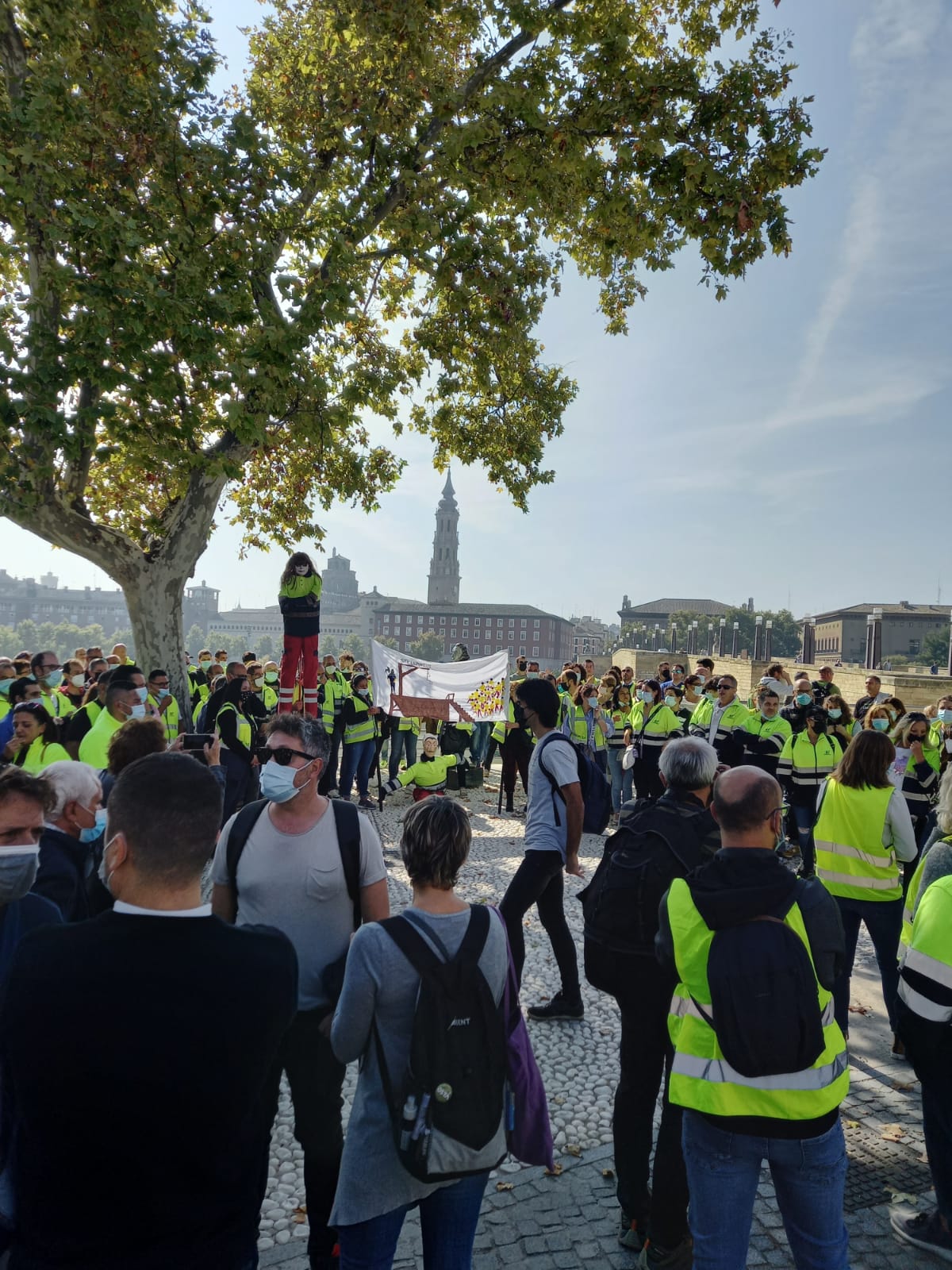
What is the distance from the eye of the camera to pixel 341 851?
2.99 m

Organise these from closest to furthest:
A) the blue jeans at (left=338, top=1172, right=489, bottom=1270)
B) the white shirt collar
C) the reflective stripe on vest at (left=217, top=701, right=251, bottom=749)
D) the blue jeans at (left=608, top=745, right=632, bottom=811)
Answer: the white shirt collar
the blue jeans at (left=338, top=1172, right=489, bottom=1270)
the reflective stripe on vest at (left=217, top=701, right=251, bottom=749)
the blue jeans at (left=608, top=745, right=632, bottom=811)

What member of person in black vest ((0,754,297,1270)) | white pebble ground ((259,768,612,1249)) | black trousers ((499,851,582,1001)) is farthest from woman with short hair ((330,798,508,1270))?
black trousers ((499,851,582,1001))

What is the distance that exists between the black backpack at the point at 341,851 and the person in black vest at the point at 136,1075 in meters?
1.24

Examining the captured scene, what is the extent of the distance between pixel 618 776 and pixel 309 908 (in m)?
9.53

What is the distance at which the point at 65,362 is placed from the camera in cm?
805

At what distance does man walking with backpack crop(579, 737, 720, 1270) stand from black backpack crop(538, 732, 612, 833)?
1.48 m

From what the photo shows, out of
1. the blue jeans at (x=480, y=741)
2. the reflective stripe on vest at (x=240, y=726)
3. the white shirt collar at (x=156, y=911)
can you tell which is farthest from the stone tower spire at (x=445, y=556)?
the white shirt collar at (x=156, y=911)

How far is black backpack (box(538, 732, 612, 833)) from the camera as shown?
484cm

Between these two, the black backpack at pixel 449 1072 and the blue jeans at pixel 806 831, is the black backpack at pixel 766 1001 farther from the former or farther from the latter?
the blue jeans at pixel 806 831

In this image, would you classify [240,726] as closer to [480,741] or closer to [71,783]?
[71,783]

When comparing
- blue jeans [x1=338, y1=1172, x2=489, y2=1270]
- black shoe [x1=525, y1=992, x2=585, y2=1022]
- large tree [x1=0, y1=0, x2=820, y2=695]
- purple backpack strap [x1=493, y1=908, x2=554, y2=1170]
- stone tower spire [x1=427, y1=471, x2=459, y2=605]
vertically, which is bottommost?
black shoe [x1=525, y1=992, x2=585, y2=1022]

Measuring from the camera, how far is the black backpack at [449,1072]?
2.10m

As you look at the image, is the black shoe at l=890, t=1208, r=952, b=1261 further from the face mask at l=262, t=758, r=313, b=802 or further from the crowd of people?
the face mask at l=262, t=758, r=313, b=802

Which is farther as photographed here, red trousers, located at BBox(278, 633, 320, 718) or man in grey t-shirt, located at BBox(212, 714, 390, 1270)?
red trousers, located at BBox(278, 633, 320, 718)
